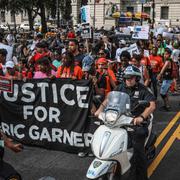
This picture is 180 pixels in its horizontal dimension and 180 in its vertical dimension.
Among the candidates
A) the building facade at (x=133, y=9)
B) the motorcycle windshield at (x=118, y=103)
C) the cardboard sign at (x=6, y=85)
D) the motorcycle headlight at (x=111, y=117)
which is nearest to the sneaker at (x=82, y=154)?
the cardboard sign at (x=6, y=85)

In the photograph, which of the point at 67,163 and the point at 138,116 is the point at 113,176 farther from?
the point at 67,163

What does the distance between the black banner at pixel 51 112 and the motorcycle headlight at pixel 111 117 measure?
1820 mm

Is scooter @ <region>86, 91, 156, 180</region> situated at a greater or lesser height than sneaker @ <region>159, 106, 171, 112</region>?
greater

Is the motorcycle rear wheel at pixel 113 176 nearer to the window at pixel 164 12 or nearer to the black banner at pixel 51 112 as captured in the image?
the black banner at pixel 51 112

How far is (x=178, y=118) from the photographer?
8914 millimetres

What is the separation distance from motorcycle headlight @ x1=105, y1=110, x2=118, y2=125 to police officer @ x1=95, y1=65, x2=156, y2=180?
25cm

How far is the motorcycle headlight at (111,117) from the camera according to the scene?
429 centimetres

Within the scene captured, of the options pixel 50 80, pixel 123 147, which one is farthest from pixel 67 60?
pixel 123 147

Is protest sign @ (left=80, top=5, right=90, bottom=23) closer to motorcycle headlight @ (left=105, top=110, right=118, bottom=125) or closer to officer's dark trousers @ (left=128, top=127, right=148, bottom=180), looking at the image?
officer's dark trousers @ (left=128, top=127, right=148, bottom=180)

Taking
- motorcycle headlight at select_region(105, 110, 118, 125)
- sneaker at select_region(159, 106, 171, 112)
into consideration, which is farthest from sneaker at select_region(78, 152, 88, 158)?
sneaker at select_region(159, 106, 171, 112)

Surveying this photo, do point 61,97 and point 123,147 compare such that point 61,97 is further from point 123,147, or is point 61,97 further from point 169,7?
point 169,7

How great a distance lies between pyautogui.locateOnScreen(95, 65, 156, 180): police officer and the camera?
4.71 metres

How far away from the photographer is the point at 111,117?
431 centimetres

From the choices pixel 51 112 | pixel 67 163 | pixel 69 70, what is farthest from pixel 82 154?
pixel 69 70
